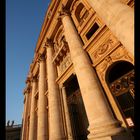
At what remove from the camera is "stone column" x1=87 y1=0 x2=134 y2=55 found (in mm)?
4590

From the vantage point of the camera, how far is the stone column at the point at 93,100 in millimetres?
4791

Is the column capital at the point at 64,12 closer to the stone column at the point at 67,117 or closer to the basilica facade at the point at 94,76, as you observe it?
the basilica facade at the point at 94,76

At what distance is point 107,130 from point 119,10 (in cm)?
459

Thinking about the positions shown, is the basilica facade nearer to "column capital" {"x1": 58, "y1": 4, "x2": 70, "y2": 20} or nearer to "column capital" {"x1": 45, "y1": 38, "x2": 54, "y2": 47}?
"column capital" {"x1": 58, "y1": 4, "x2": 70, "y2": 20}

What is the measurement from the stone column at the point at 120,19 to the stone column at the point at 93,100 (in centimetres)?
227

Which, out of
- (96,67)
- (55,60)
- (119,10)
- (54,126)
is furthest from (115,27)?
(55,60)

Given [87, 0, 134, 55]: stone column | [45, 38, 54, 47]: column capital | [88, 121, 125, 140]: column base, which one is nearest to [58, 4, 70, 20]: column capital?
[45, 38, 54, 47]: column capital

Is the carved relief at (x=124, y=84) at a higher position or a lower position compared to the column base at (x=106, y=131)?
higher

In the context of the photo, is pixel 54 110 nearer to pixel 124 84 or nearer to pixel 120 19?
pixel 124 84

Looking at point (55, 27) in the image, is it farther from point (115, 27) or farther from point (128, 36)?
point (128, 36)

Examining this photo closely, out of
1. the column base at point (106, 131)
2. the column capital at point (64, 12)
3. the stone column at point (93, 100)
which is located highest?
the column capital at point (64, 12)

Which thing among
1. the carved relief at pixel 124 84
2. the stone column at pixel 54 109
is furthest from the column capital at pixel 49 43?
the carved relief at pixel 124 84

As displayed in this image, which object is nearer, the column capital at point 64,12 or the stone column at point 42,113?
the stone column at point 42,113

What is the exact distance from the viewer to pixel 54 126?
822 centimetres
